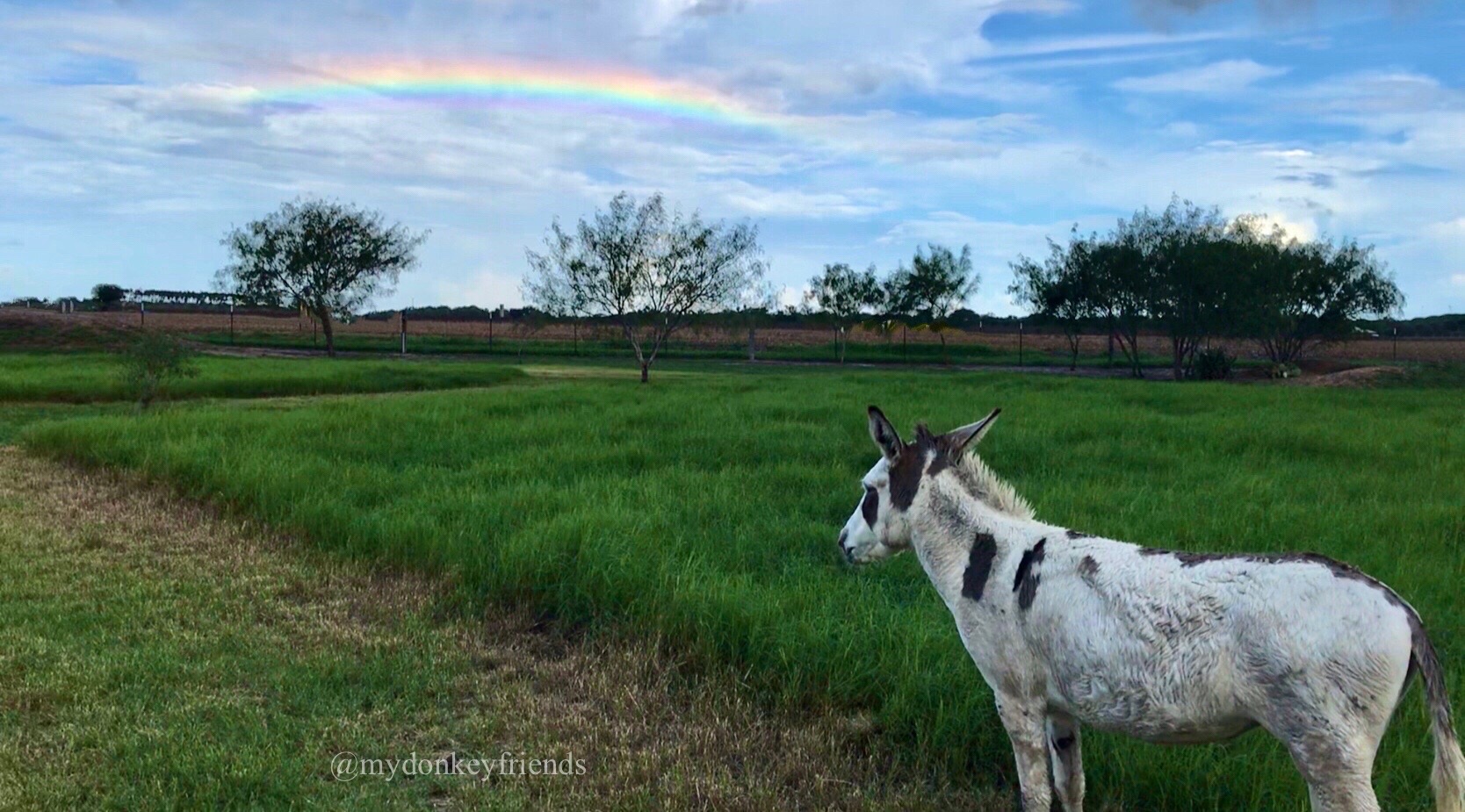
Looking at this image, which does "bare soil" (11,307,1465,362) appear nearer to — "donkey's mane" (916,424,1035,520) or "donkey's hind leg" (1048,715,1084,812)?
"donkey's mane" (916,424,1035,520)

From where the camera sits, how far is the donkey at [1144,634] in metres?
3.26

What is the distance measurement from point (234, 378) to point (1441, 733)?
3121 centimetres

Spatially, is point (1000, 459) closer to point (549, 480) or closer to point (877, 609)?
point (549, 480)

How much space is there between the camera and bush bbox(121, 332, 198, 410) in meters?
22.7

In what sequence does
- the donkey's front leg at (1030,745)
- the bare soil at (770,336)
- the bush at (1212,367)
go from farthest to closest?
1. the bare soil at (770,336)
2. the bush at (1212,367)
3. the donkey's front leg at (1030,745)

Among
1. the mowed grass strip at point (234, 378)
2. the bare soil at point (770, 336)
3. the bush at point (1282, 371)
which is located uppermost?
the bare soil at point (770, 336)

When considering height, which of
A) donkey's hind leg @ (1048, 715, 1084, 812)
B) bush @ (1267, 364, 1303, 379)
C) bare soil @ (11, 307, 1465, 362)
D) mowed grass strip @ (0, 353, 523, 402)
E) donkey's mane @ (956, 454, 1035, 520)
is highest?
bare soil @ (11, 307, 1465, 362)

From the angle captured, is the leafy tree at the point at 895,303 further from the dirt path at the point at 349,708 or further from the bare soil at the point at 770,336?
the dirt path at the point at 349,708

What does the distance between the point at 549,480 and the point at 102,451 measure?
735cm

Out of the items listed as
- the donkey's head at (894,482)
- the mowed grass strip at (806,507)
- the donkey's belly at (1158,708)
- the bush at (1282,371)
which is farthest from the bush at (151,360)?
the bush at (1282,371)

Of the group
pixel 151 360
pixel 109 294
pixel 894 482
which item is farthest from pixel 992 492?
pixel 109 294

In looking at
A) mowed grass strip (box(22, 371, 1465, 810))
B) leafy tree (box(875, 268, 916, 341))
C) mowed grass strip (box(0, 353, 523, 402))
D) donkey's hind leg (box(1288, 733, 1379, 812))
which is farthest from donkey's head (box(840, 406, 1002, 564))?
leafy tree (box(875, 268, 916, 341))

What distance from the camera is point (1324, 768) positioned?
3.27 meters

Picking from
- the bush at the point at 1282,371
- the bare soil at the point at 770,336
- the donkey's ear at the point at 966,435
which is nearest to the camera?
the donkey's ear at the point at 966,435
